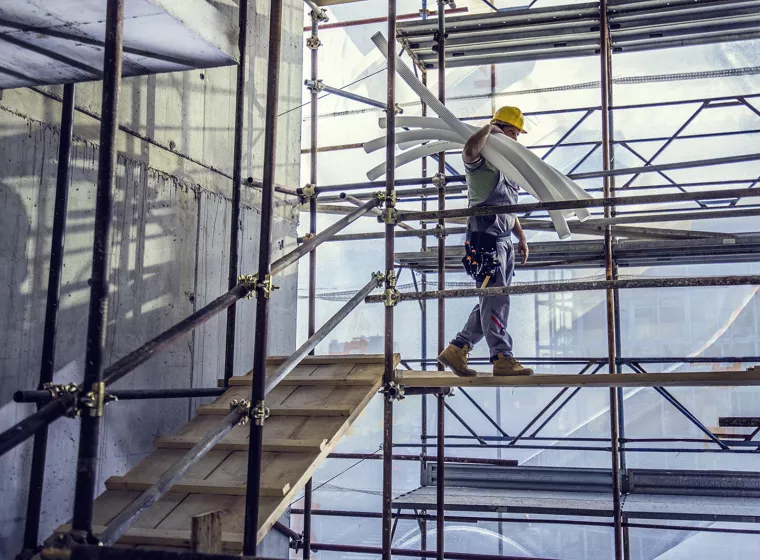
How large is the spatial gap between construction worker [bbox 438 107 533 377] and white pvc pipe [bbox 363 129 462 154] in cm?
47

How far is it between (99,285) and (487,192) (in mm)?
3106

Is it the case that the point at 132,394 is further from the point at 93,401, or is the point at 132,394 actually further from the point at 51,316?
the point at 93,401

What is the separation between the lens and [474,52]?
30.8 feet

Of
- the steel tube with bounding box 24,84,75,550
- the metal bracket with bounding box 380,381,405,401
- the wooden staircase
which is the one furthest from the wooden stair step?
the metal bracket with bounding box 380,381,405,401

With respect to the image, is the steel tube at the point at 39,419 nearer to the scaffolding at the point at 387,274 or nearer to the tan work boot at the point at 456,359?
the scaffolding at the point at 387,274

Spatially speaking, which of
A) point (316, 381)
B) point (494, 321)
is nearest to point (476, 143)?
point (494, 321)

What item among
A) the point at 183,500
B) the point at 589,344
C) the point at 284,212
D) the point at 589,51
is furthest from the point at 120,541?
the point at 589,344

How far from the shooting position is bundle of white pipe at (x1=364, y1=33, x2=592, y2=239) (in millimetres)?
4965

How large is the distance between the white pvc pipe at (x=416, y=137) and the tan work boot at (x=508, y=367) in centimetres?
171

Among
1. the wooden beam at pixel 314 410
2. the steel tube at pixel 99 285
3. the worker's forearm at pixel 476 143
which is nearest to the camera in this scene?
the steel tube at pixel 99 285

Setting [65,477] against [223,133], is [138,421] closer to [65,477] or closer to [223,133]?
[65,477]

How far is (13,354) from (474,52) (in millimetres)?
6934

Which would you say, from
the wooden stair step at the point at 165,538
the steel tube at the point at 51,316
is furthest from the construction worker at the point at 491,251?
the steel tube at the point at 51,316

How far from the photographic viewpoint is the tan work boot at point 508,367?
493 centimetres
